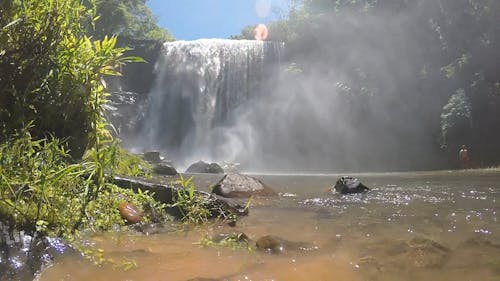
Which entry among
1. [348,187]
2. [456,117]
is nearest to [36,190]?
[348,187]

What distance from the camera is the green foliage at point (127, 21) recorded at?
32.0 m

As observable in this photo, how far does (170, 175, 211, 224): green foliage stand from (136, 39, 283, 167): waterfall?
17804 mm

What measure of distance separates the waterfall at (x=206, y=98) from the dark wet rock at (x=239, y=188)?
14798 millimetres

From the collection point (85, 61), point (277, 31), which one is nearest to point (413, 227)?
point (85, 61)

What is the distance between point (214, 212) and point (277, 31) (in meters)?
27.0

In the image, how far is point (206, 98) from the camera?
23.1 metres

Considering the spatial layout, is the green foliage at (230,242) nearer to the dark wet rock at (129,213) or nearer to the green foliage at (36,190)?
the dark wet rock at (129,213)

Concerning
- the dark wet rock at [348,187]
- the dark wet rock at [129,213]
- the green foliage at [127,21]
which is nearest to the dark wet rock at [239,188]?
the dark wet rock at [348,187]

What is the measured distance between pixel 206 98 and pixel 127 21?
14980 mm

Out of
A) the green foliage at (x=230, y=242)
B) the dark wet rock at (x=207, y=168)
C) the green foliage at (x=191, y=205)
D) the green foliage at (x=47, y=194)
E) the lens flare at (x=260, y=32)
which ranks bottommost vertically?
the dark wet rock at (x=207, y=168)

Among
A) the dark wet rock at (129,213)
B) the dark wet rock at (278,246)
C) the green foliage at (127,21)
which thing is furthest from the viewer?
the green foliage at (127,21)

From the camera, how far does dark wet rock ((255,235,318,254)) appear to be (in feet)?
9.60

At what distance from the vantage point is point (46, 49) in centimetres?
329

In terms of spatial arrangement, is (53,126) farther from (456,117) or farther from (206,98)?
(206,98)
